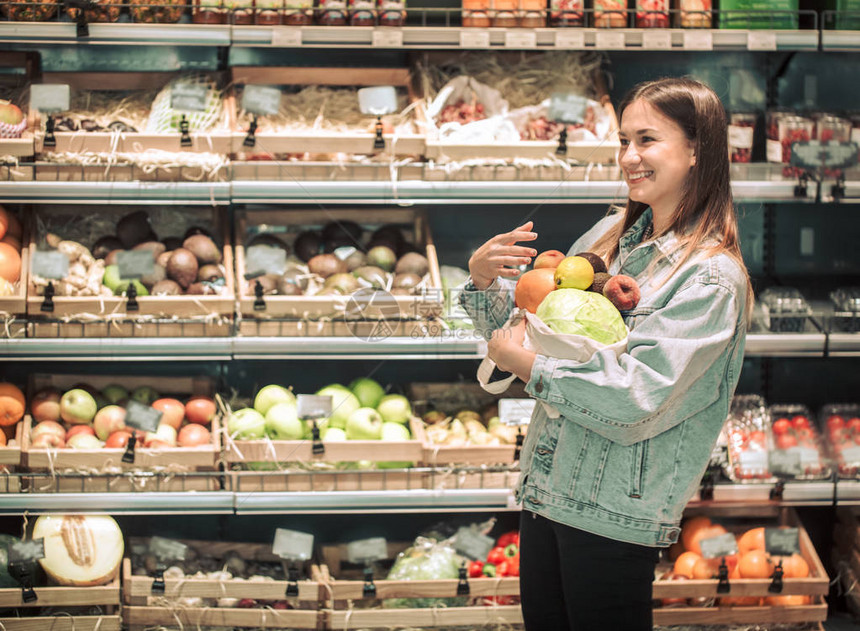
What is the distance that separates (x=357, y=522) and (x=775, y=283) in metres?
1.74

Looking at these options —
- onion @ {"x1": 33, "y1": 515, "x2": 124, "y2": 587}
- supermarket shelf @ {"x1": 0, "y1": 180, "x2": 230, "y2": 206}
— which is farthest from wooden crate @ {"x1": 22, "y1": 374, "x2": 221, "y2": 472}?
supermarket shelf @ {"x1": 0, "y1": 180, "x2": 230, "y2": 206}

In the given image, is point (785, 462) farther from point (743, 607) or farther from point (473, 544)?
point (473, 544)

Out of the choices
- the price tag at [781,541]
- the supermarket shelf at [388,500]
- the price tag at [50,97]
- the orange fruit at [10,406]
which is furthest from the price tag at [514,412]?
the price tag at [50,97]

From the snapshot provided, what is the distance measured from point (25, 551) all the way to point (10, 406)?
462mm

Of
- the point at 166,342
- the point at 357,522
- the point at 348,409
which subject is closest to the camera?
the point at 166,342

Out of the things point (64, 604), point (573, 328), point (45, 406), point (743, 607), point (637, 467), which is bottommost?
point (743, 607)

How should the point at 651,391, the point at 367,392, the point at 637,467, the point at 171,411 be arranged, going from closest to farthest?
1. the point at 651,391
2. the point at 637,467
3. the point at 171,411
4. the point at 367,392

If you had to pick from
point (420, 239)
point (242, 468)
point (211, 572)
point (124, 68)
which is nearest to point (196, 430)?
point (242, 468)

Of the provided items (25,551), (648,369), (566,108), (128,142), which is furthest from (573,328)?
(25,551)

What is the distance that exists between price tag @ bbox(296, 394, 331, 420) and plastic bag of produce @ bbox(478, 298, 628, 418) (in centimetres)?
129

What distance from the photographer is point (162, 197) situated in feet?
9.36

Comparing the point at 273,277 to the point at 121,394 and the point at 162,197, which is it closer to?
the point at 162,197

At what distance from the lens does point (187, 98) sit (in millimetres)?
2926

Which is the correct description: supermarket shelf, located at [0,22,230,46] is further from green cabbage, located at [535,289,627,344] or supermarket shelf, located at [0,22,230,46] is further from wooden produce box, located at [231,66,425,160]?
green cabbage, located at [535,289,627,344]
